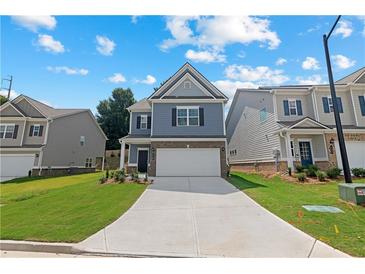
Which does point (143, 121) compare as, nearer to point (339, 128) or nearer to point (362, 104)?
point (339, 128)

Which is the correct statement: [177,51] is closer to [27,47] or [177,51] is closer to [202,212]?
[27,47]

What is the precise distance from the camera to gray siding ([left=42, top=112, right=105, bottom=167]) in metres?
20.3

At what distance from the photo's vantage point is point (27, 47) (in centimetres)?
609

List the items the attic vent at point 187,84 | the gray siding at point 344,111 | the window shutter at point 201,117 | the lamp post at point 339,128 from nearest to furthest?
the lamp post at point 339,128 < the window shutter at point 201,117 < the attic vent at point 187,84 < the gray siding at point 344,111

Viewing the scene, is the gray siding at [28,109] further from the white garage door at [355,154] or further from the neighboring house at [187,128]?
the white garage door at [355,154]

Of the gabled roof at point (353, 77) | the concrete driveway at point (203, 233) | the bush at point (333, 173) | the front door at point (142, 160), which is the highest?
the gabled roof at point (353, 77)

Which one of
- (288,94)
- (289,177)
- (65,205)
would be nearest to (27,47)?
(65,205)

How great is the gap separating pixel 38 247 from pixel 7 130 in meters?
21.8

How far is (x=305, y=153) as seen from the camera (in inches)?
584

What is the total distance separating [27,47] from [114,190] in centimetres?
645

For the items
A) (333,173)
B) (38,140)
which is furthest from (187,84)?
(38,140)

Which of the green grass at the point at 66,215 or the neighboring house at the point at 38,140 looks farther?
the neighboring house at the point at 38,140

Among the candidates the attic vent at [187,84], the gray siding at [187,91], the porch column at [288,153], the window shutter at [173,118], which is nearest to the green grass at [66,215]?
the window shutter at [173,118]

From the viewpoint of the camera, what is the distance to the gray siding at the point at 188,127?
1419cm
